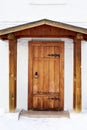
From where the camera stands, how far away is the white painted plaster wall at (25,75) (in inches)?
417

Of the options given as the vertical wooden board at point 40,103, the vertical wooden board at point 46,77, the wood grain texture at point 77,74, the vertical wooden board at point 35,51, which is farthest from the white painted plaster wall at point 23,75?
the wood grain texture at point 77,74

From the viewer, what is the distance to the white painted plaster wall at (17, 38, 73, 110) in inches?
417

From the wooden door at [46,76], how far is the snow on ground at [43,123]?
→ 102 centimetres

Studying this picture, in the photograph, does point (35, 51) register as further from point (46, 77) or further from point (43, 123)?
point (43, 123)

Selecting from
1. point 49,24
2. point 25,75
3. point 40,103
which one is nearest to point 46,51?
point 25,75

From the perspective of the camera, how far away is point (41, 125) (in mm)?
9016

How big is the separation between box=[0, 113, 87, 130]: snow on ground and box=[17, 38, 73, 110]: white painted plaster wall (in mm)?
983

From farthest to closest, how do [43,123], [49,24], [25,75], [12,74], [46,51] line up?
[25,75]
[46,51]
[12,74]
[49,24]
[43,123]


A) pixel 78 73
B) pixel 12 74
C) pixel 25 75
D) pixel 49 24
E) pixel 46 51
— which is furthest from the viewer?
pixel 25 75

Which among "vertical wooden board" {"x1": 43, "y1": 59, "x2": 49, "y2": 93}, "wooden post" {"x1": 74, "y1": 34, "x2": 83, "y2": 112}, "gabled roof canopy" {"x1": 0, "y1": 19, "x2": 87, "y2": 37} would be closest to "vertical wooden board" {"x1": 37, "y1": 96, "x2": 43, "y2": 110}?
"vertical wooden board" {"x1": 43, "y1": 59, "x2": 49, "y2": 93}

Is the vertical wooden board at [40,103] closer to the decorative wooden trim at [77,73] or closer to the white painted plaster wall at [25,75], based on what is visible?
the white painted plaster wall at [25,75]

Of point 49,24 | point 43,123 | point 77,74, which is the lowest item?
point 43,123

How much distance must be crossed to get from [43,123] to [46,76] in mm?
1845

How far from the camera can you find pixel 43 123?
30.2 feet
